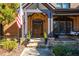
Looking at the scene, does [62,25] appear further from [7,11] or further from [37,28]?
[7,11]

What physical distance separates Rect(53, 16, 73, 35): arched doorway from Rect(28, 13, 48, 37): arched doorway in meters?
1.56

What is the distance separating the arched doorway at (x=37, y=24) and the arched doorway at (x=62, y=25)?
1556mm

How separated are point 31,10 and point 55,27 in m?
5.67

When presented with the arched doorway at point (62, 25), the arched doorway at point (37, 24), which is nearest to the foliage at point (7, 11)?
the arched doorway at point (37, 24)

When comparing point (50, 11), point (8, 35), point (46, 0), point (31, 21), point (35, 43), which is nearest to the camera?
point (46, 0)

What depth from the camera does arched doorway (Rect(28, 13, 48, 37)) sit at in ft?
88.6

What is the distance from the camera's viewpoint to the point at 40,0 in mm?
5258

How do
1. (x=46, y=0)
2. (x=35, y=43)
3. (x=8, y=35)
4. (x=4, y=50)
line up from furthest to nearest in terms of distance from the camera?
(x=8, y=35) → (x=35, y=43) → (x=4, y=50) → (x=46, y=0)

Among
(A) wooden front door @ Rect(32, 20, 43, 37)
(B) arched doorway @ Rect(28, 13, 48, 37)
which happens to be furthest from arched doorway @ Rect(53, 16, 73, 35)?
(A) wooden front door @ Rect(32, 20, 43, 37)

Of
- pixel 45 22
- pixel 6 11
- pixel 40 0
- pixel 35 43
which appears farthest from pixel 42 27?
pixel 40 0

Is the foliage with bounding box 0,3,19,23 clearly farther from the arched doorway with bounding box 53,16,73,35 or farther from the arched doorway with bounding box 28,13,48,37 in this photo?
the arched doorway with bounding box 53,16,73,35

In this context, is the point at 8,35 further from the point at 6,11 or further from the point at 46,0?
the point at 46,0

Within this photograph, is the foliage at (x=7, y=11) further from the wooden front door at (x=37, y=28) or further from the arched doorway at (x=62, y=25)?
the arched doorway at (x=62, y=25)

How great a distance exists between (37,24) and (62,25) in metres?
3.11
